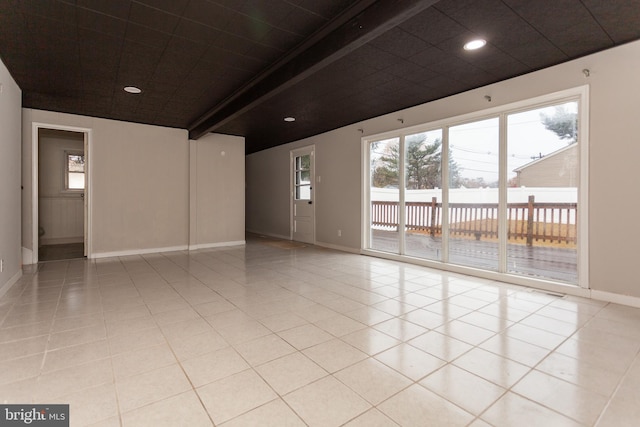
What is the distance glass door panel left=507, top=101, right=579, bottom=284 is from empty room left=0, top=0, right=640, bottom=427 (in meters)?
0.02

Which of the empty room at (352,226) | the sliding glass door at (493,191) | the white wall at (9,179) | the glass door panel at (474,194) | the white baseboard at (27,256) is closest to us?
the empty room at (352,226)

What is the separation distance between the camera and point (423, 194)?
194 inches

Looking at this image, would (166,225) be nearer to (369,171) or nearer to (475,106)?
(369,171)

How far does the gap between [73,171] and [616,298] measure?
9691 millimetres

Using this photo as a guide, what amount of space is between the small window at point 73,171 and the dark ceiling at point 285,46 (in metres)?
2.89

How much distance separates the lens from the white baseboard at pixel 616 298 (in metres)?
2.93

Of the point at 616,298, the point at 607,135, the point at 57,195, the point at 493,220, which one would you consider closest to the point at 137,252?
the point at 57,195

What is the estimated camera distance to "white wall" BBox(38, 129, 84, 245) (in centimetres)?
675

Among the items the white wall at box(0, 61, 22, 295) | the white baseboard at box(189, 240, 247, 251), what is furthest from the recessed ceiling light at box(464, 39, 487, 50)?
the white baseboard at box(189, 240, 247, 251)

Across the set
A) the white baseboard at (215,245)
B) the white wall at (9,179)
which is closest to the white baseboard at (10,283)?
the white wall at (9,179)

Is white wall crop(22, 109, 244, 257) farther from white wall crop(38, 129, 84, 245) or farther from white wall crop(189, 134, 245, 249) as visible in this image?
white wall crop(38, 129, 84, 245)

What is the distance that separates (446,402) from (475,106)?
3.81m

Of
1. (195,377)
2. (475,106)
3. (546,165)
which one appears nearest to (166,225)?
(195,377)

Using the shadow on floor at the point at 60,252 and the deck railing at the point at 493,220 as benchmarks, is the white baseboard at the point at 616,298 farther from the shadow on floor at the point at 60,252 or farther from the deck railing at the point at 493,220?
the shadow on floor at the point at 60,252
